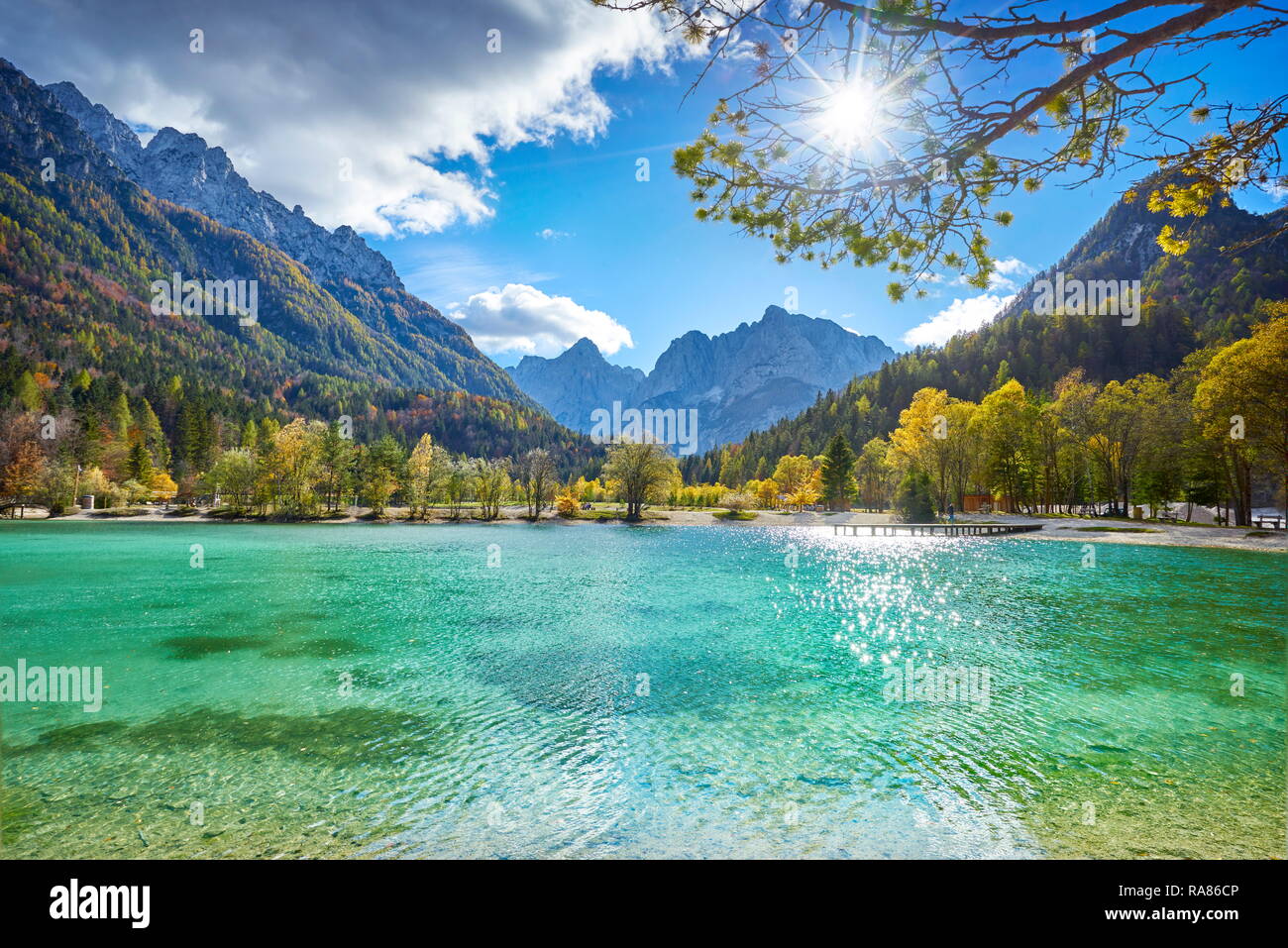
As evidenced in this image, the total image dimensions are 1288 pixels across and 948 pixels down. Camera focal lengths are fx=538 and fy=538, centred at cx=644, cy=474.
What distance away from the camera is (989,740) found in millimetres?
9836

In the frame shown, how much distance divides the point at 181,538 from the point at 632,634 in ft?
186

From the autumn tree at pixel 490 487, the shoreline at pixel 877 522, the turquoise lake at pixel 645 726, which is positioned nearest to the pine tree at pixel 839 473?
the shoreline at pixel 877 522

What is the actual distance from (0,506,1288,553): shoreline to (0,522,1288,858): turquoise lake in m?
26.2

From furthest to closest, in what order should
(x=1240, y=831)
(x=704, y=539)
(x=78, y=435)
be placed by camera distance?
(x=78, y=435), (x=704, y=539), (x=1240, y=831)

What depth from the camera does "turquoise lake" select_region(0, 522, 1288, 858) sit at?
6.89m

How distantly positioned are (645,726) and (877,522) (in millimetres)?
72128

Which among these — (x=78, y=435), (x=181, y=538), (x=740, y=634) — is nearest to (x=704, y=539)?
(x=740, y=634)

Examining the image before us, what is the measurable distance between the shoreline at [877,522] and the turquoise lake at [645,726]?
26156mm

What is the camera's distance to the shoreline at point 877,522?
1786 inches

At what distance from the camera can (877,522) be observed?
7500 centimetres

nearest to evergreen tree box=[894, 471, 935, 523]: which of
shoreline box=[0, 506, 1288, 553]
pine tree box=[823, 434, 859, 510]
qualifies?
shoreline box=[0, 506, 1288, 553]

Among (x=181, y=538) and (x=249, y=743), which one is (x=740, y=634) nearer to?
(x=249, y=743)

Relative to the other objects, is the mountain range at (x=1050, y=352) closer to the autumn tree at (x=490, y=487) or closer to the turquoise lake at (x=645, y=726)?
the autumn tree at (x=490, y=487)

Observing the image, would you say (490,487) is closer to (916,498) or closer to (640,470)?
(640,470)
